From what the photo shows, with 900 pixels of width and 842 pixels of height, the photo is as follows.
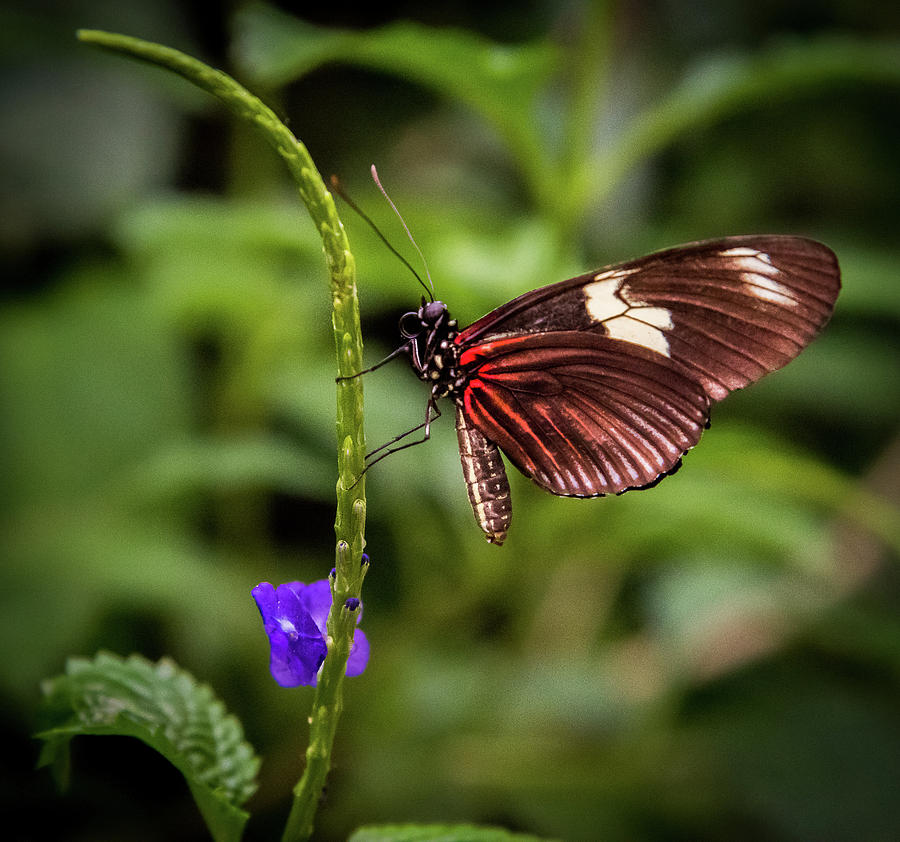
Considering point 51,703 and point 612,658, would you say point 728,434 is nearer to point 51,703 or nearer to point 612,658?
point 612,658

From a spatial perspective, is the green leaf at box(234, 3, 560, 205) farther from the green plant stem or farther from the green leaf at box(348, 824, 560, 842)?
the green leaf at box(348, 824, 560, 842)

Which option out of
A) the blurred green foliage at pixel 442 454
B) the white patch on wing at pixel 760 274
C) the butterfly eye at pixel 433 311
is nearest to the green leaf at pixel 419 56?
the blurred green foliage at pixel 442 454

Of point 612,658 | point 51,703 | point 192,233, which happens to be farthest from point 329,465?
point 51,703

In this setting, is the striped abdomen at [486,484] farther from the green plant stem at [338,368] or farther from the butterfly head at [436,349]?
the green plant stem at [338,368]

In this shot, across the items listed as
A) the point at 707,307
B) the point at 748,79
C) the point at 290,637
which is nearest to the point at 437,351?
the point at 707,307

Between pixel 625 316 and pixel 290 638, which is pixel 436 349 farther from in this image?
pixel 290 638

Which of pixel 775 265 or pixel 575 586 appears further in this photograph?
pixel 575 586
